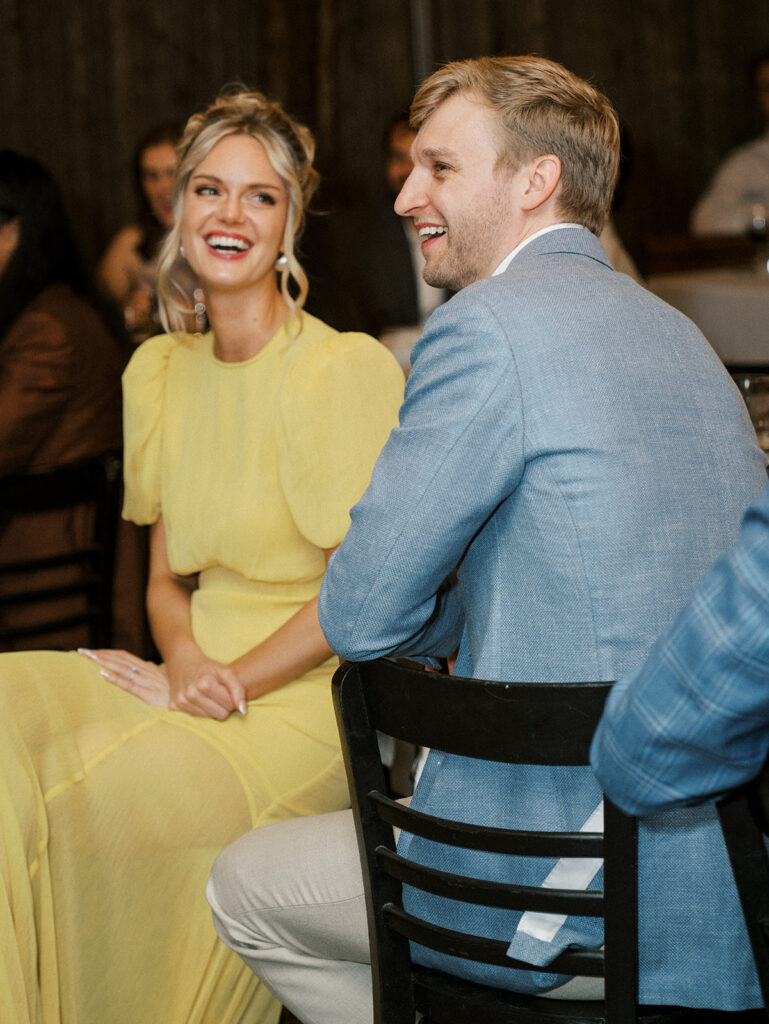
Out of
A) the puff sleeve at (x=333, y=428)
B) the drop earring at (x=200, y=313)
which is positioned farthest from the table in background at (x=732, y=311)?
the puff sleeve at (x=333, y=428)

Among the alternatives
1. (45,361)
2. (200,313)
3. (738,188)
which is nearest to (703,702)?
(200,313)

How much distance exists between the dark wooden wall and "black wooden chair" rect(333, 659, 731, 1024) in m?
4.46

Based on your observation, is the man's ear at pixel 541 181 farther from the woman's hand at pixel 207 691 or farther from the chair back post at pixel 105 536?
the chair back post at pixel 105 536

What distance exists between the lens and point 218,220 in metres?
2.05

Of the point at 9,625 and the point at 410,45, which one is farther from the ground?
the point at 410,45

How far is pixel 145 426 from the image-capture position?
2211 mm

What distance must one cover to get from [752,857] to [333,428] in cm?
107

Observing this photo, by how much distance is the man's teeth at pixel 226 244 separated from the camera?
205cm

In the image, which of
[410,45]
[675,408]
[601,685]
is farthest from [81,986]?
[410,45]

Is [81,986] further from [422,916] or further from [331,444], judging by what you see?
[331,444]

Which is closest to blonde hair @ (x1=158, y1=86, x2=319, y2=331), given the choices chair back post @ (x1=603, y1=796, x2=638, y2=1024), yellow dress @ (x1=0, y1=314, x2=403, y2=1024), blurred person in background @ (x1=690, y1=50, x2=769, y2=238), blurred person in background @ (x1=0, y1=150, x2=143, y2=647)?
yellow dress @ (x1=0, y1=314, x2=403, y2=1024)

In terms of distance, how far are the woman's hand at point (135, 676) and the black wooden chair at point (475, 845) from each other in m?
0.74

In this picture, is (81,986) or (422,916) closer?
(422,916)

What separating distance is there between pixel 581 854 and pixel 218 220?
1322 mm
